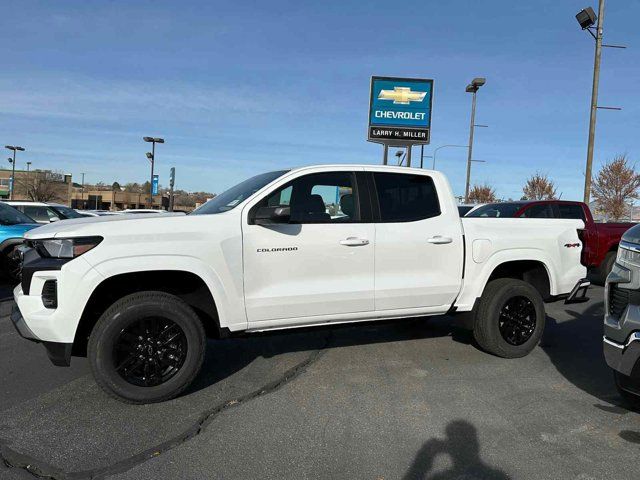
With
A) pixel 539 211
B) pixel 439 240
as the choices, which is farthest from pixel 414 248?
pixel 539 211

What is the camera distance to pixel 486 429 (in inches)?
143

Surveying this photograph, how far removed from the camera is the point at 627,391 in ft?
12.1

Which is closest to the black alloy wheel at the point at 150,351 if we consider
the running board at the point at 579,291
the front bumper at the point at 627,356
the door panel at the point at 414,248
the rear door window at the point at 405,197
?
the door panel at the point at 414,248

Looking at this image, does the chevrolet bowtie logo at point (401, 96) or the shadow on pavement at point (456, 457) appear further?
the chevrolet bowtie logo at point (401, 96)

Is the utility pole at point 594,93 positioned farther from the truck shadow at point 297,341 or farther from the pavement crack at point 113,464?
the pavement crack at point 113,464

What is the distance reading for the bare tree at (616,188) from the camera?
118ft

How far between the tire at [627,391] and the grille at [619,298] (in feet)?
1.52

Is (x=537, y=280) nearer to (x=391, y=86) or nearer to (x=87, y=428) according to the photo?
(x=87, y=428)

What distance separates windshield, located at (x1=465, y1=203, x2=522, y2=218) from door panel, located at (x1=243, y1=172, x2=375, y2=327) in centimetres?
709

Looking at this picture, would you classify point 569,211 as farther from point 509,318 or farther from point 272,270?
point 272,270

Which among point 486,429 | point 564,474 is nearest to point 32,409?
point 486,429

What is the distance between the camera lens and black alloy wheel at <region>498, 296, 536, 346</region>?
5.37 meters

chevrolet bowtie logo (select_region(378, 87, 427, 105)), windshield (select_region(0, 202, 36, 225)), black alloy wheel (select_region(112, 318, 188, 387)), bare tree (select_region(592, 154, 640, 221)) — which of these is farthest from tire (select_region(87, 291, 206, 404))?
bare tree (select_region(592, 154, 640, 221))

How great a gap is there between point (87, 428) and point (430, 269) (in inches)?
130
